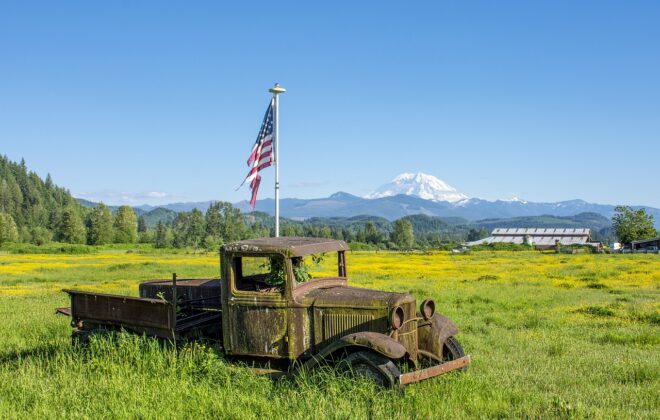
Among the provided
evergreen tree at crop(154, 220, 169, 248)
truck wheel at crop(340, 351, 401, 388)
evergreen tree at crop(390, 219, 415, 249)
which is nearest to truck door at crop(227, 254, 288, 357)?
truck wheel at crop(340, 351, 401, 388)

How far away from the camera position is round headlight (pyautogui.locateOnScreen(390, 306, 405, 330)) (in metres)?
7.07

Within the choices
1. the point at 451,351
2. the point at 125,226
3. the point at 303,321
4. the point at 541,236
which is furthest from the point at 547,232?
the point at 303,321

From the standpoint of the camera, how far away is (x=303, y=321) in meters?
7.50

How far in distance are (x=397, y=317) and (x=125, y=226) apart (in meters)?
120

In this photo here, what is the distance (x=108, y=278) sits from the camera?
29531 mm

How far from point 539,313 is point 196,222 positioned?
11917 centimetres

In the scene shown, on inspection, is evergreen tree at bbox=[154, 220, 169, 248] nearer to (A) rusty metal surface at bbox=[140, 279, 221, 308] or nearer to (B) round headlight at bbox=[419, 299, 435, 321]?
(A) rusty metal surface at bbox=[140, 279, 221, 308]

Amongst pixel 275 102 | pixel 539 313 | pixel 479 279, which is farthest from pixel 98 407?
pixel 479 279

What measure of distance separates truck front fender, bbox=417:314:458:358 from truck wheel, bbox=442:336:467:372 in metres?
0.13

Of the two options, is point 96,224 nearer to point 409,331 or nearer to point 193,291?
point 193,291

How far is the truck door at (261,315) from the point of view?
757 cm

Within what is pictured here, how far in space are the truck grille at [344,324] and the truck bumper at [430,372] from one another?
861mm

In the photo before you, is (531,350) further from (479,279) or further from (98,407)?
(479,279)

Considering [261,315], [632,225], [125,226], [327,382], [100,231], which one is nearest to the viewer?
[327,382]
